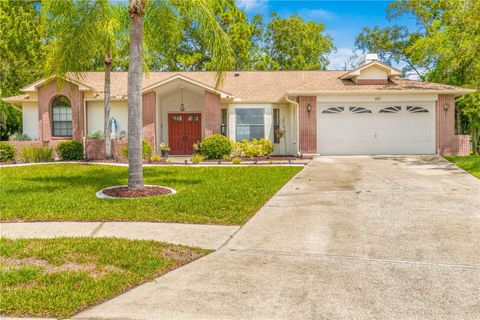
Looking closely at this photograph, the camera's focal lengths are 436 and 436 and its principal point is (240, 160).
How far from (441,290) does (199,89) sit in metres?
17.3

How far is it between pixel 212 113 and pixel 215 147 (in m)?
2.34

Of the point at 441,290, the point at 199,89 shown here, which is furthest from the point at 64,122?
the point at 441,290

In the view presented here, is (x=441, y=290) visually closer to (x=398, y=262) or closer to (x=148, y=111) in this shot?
(x=398, y=262)

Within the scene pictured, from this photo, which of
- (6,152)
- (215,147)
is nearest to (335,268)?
(215,147)

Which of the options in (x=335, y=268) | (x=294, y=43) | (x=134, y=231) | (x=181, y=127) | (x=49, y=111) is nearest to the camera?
(x=335, y=268)

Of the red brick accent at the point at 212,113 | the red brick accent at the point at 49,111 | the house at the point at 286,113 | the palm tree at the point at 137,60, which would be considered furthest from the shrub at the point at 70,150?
the palm tree at the point at 137,60

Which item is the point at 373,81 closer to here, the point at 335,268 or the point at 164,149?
the point at 164,149

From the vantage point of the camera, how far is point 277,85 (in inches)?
923

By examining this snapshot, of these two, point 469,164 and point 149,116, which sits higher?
point 149,116

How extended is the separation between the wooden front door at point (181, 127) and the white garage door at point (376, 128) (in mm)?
6436

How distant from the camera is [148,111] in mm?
20203

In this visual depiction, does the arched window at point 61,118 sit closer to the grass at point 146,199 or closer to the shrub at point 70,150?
the shrub at point 70,150

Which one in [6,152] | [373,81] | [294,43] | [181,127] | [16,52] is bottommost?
[6,152]

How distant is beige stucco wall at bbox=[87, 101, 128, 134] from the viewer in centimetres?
2120
